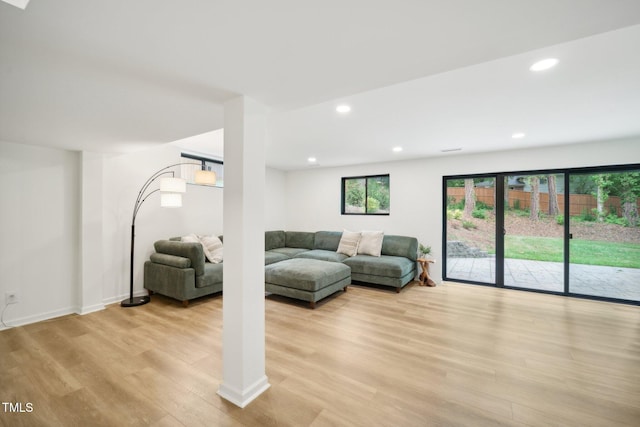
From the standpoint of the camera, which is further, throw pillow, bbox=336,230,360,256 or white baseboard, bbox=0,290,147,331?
throw pillow, bbox=336,230,360,256

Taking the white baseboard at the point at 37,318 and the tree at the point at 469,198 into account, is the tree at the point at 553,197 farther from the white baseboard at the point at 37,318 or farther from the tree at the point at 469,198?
the white baseboard at the point at 37,318

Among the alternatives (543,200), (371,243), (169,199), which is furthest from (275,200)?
(543,200)

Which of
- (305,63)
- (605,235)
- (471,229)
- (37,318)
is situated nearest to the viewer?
(305,63)

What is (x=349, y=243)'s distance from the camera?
5.39 meters

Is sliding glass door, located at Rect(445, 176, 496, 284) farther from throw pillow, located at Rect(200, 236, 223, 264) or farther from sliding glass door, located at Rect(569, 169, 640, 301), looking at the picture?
throw pillow, located at Rect(200, 236, 223, 264)

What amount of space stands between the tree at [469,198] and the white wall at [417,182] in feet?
0.76

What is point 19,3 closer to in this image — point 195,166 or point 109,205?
point 109,205

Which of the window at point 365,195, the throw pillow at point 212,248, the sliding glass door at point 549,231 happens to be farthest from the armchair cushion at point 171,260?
the sliding glass door at point 549,231

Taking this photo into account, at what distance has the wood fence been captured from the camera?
3.87m

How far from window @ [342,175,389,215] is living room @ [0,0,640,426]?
0.20 metres

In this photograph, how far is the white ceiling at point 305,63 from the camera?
106cm

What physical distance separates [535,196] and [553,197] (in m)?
0.23

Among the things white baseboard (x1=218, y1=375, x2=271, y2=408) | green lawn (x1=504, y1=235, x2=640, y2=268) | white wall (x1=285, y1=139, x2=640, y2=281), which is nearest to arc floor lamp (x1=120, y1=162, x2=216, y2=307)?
white baseboard (x1=218, y1=375, x2=271, y2=408)

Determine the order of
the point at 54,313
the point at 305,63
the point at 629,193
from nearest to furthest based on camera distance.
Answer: the point at 305,63 → the point at 54,313 → the point at 629,193
